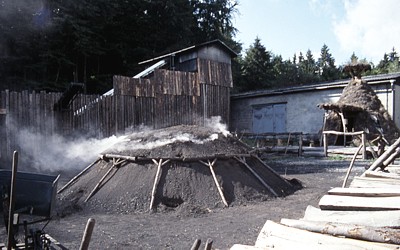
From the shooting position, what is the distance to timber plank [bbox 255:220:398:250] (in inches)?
86.9

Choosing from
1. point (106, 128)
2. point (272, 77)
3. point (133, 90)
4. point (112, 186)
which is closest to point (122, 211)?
point (112, 186)

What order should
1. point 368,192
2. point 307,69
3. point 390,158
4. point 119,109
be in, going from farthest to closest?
point 307,69, point 119,109, point 390,158, point 368,192

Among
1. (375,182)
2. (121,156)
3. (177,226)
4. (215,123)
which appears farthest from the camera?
(215,123)

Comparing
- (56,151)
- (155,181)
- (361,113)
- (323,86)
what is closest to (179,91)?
(56,151)

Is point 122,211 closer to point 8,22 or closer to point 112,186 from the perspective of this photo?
point 112,186

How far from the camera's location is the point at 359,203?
2725 millimetres

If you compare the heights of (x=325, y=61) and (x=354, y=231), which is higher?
(x=325, y=61)

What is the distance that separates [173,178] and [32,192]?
423 centimetres

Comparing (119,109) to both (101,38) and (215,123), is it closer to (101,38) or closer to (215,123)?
(215,123)

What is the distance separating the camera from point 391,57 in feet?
212

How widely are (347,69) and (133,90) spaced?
13580 mm

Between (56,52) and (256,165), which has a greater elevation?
(56,52)

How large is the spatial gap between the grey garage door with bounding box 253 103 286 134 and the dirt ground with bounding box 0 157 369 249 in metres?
15.3

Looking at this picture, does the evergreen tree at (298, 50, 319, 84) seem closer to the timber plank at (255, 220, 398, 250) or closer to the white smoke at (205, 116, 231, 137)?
the white smoke at (205, 116, 231, 137)
